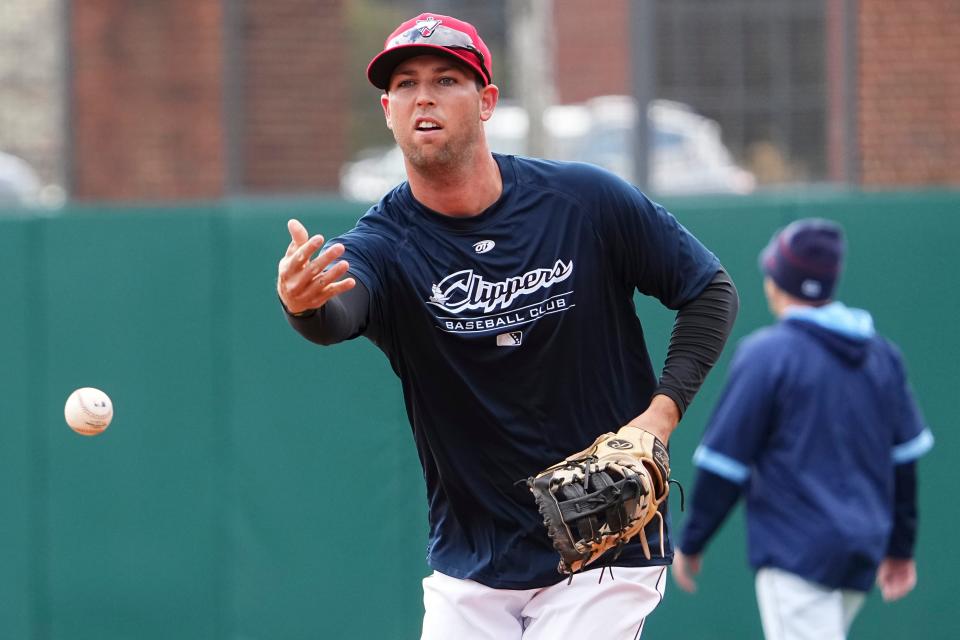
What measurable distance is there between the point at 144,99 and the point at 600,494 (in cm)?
724

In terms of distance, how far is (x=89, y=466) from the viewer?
768 centimetres

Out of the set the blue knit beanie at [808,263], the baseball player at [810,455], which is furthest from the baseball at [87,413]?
the blue knit beanie at [808,263]

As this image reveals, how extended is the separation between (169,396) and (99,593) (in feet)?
3.84

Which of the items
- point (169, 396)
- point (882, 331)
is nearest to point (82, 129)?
point (169, 396)

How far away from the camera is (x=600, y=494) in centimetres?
352

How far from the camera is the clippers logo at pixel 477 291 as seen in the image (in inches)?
147

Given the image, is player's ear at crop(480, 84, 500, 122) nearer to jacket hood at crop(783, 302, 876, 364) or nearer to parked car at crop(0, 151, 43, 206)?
jacket hood at crop(783, 302, 876, 364)

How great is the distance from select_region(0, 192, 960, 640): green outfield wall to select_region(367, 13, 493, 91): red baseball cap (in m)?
3.82

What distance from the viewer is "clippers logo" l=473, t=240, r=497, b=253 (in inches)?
148

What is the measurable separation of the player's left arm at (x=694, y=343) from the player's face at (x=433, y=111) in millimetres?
751

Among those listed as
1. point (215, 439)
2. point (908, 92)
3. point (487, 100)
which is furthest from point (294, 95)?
point (487, 100)

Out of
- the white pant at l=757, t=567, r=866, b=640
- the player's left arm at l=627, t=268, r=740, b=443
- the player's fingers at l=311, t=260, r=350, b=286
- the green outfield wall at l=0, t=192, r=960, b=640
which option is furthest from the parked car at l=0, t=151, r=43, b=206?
the player's fingers at l=311, t=260, r=350, b=286

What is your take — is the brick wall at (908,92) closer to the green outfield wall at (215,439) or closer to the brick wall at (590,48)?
the brick wall at (590,48)

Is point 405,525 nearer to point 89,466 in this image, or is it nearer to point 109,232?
point 89,466
